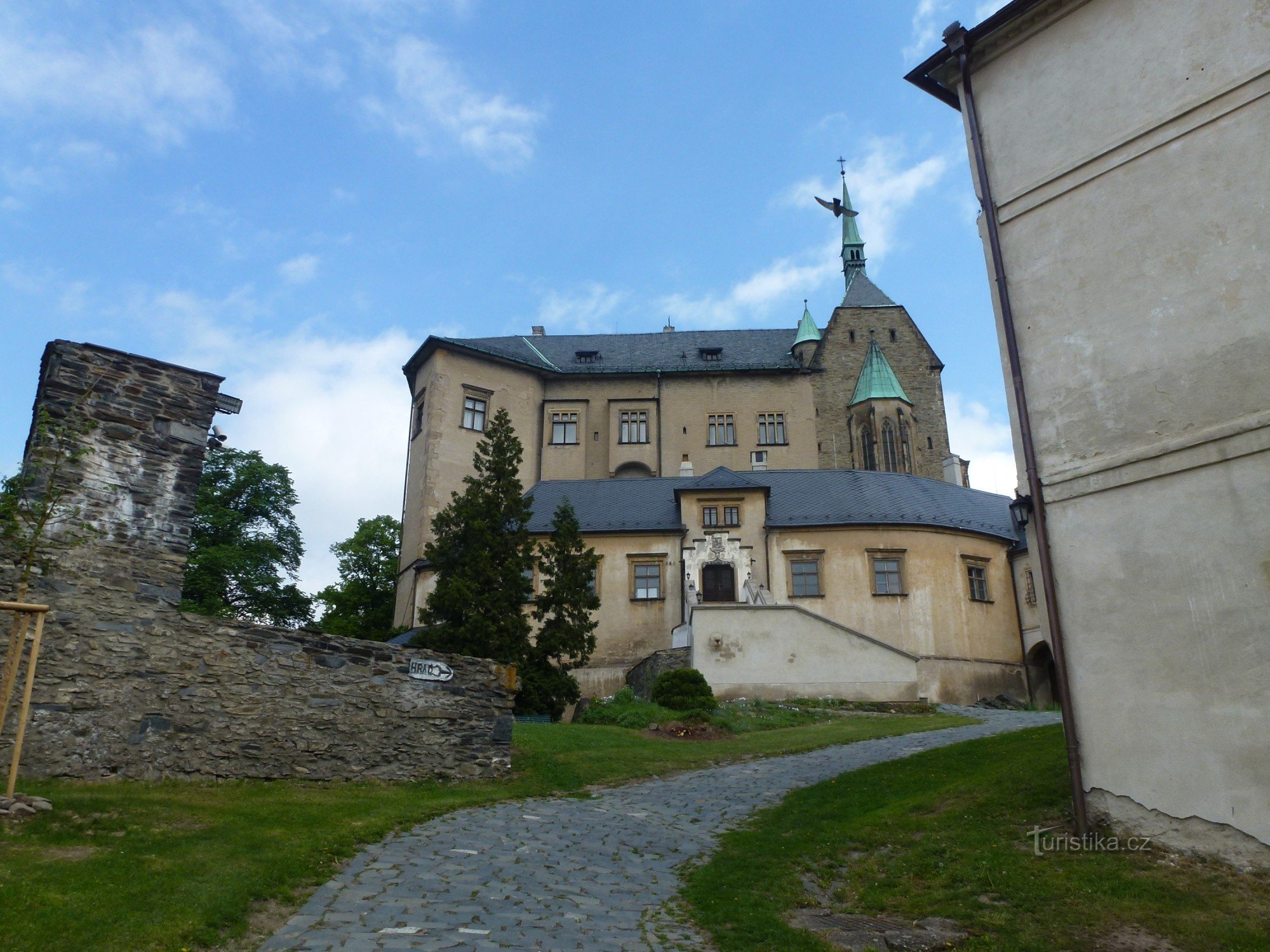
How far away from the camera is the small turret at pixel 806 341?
2050 inches

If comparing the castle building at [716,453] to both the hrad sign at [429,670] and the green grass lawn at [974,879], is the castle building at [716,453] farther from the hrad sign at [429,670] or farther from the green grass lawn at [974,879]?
the green grass lawn at [974,879]

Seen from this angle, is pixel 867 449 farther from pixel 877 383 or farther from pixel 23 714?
pixel 23 714

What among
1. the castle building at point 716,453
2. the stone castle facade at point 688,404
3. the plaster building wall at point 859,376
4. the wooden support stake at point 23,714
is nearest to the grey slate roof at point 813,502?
the castle building at point 716,453

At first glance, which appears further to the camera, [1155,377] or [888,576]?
[888,576]

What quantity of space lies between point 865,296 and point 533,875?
50.4 m

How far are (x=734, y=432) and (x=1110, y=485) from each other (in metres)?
38.5

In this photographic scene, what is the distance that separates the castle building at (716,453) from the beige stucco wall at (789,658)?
63cm

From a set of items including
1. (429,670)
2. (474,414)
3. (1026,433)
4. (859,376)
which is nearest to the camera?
(1026,433)

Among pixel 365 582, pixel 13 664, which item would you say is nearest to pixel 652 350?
pixel 365 582

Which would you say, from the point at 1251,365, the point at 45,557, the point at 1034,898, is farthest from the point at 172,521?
the point at 1251,365

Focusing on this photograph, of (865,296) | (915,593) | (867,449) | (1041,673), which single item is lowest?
(1041,673)

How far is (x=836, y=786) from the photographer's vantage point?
13.8 meters

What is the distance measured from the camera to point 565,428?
1898 inches

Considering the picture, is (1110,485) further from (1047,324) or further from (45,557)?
(45,557)
